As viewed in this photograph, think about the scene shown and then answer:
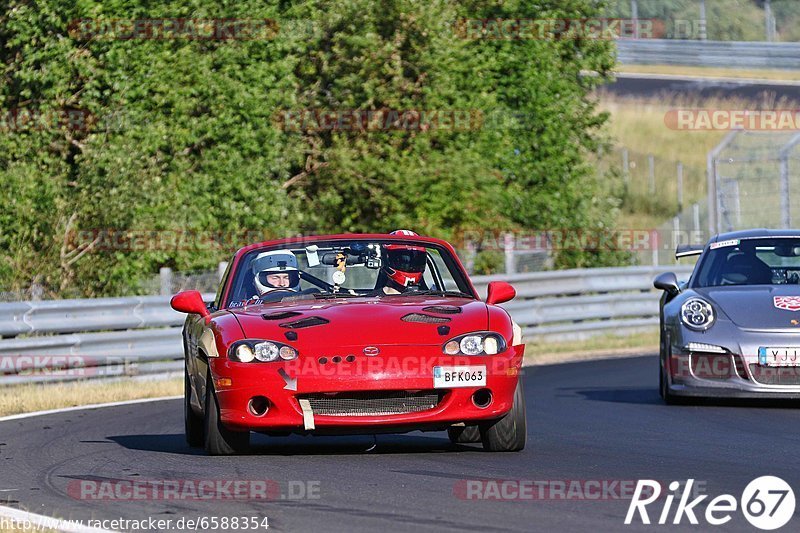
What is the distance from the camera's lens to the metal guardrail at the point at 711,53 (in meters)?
44.2

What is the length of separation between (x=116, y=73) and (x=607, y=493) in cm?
1623

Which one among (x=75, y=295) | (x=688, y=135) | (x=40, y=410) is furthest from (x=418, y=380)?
(x=688, y=135)

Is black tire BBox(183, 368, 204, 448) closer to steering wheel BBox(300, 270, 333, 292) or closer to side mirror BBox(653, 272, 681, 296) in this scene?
steering wheel BBox(300, 270, 333, 292)

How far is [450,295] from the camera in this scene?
9.33 meters

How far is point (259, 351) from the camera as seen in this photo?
8383mm

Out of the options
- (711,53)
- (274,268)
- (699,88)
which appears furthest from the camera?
(711,53)

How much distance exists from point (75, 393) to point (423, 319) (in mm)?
6607

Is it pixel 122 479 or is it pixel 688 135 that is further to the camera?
pixel 688 135

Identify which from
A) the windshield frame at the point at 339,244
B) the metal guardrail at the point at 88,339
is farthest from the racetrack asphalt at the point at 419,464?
the metal guardrail at the point at 88,339

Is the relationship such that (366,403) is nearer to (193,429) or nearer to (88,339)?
(193,429)

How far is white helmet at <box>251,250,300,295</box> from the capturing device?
31.5ft


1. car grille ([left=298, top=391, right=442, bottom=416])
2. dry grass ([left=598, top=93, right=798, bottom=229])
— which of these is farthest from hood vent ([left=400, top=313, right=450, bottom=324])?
dry grass ([left=598, top=93, right=798, bottom=229])

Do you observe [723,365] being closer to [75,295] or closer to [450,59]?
[75,295]

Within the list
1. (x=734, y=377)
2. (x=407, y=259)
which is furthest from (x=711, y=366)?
(x=407, y=259)
